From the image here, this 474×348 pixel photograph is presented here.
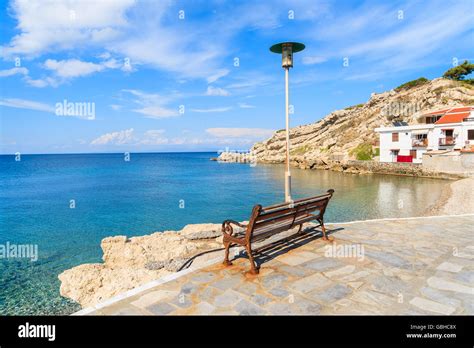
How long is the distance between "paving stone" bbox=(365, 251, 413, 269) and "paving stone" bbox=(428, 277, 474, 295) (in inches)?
26.2

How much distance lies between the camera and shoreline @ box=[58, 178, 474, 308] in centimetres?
777

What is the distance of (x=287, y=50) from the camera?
8.77 m

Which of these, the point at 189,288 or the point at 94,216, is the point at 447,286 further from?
the point at 94,216

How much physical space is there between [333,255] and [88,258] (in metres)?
11.6

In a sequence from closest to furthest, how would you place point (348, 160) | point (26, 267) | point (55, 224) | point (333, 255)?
1. point (333, 255)
2. point (26, 267)
3. point (55, 224)
4. point (348, 160)

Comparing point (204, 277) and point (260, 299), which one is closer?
point (260, 299)

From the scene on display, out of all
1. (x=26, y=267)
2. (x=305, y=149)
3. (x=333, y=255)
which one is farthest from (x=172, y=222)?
(x=305, y=149)

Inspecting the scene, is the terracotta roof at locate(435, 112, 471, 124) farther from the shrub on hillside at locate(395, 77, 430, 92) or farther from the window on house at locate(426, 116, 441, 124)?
the shrub on hillside at locate(395, 77, 430, 92)

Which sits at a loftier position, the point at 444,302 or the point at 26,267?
the point at 444,302

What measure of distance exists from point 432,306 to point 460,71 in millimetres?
91536

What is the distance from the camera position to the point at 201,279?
5.36 m

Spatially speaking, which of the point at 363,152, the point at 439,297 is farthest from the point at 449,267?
the point at 363,152
